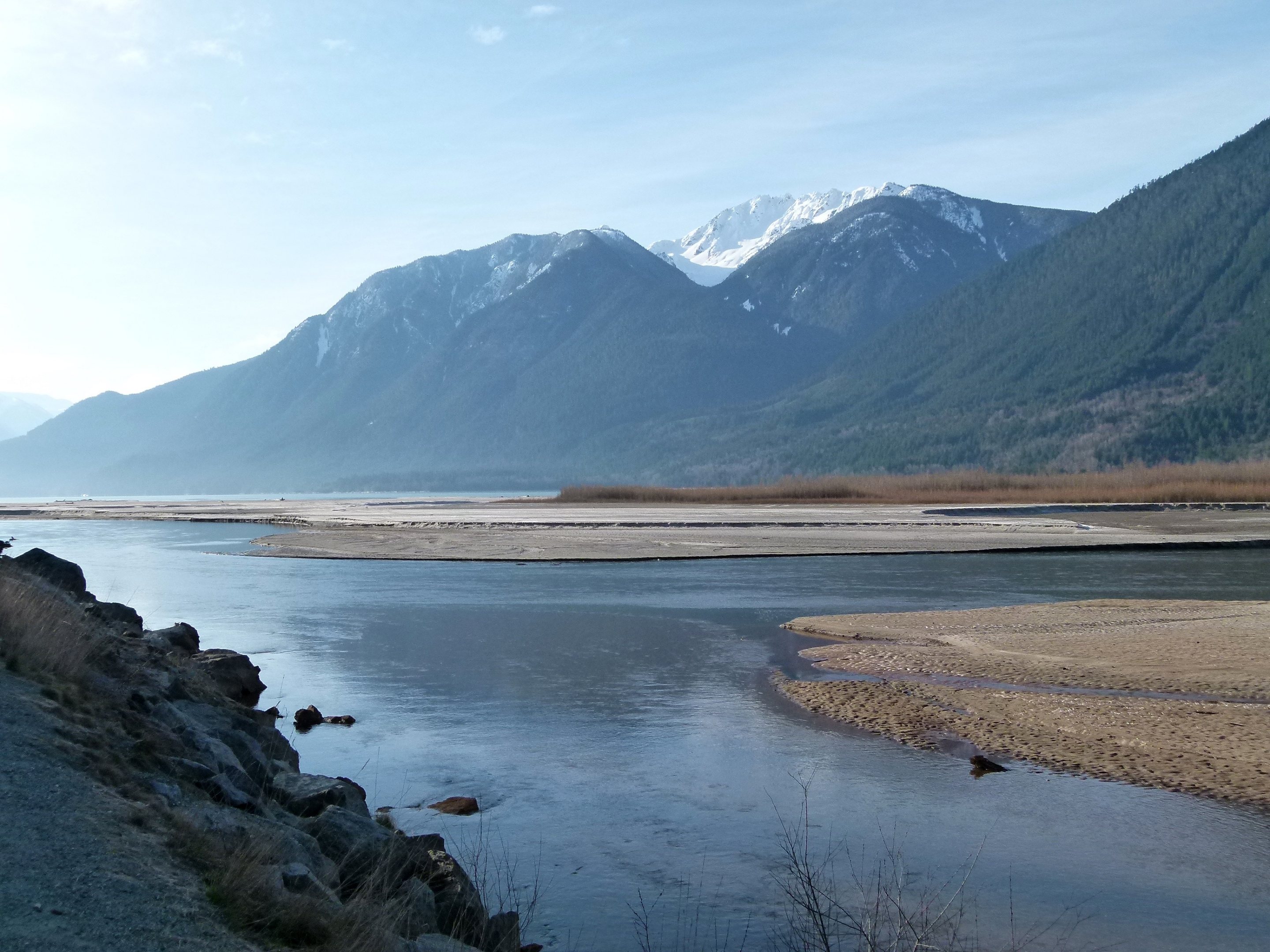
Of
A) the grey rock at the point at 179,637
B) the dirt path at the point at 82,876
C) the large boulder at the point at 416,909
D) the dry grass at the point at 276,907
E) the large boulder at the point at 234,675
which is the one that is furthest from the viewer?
the grey rock at the point at 179,637

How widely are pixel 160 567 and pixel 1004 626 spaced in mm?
35290

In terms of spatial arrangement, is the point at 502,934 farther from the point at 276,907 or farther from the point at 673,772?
the point at 673,772

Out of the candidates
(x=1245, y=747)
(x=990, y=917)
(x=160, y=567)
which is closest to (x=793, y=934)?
(x=990, y=917)

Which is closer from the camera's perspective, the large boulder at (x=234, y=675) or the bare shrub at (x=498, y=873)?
the bare shrub at (x=498, y=873)

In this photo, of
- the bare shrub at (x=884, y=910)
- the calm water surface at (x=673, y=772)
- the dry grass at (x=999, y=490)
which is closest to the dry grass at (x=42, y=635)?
the calm water surface at (x=673, y=772)

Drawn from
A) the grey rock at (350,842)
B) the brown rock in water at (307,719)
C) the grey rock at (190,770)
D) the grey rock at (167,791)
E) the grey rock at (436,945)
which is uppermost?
the grey rock at (167,791)

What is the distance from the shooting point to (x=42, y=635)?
13.1 metres

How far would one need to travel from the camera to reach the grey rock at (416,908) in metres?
8.30

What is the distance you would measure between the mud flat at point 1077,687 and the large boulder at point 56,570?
507 inches

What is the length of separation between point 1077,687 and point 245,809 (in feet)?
45.8

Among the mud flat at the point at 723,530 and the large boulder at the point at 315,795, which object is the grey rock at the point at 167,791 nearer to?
the large boulder at the point at 315,795

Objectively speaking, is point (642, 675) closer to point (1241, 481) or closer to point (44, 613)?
point (44, 613)

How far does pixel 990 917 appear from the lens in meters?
9.91

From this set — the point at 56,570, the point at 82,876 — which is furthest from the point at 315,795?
the point at 56,570
